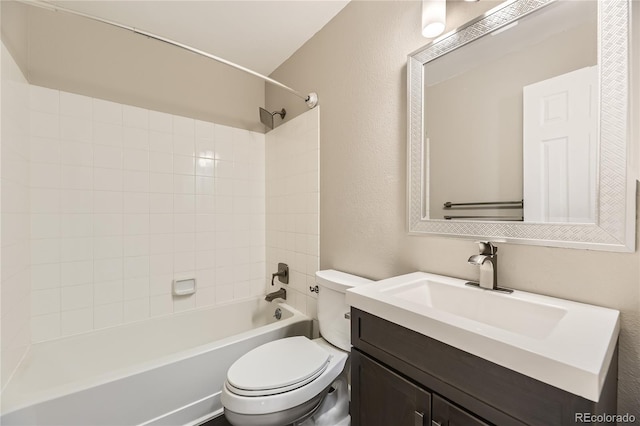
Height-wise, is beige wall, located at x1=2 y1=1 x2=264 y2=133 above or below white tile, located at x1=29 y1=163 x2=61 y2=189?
above

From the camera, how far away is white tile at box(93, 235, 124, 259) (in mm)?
1698

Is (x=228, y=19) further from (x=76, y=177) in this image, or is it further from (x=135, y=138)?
(x=76, y=177)

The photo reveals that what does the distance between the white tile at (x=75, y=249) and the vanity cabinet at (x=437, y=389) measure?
170 centimetres

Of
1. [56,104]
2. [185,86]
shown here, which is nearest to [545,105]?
[185,86]

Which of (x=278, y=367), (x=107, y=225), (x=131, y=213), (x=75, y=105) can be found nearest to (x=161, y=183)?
(x=131, y=213)

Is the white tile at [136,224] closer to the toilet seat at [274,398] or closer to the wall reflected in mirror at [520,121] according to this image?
the toilet seat at [274,398]

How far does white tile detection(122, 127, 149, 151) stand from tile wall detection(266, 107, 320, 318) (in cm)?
90

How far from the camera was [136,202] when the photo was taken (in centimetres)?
183

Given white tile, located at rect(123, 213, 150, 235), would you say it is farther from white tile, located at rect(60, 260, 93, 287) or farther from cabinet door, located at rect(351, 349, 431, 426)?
cabinet door, located at rect(351, 349, 431, 426)

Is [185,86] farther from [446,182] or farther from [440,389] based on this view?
[440,389]

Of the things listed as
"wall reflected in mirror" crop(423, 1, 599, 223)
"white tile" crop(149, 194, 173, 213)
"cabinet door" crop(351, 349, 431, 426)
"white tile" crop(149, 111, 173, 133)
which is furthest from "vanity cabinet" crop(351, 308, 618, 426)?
"white tile" crop(149, 111, 173, 133)

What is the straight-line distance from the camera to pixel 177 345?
76.3 inches

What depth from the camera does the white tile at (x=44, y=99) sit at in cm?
152

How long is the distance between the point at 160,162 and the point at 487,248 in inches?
→ 79.6
